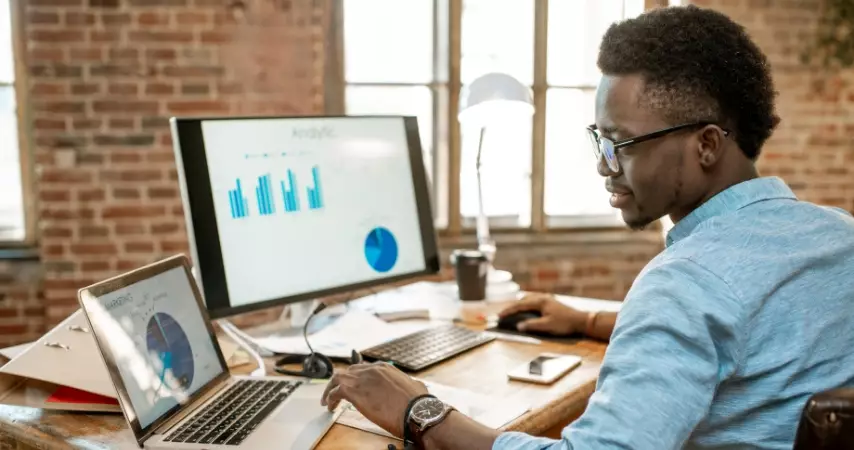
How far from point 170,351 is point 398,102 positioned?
7.88 ft

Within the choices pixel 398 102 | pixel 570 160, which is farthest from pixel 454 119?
pixel 570 160

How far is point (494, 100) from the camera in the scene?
2.06 m

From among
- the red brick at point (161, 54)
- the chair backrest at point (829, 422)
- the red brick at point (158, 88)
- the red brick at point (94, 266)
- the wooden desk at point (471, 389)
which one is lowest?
the red brick at point (94, 266)

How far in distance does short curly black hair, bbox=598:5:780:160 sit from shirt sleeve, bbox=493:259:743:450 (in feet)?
0.81

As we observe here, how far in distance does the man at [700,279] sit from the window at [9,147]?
99.9 inches

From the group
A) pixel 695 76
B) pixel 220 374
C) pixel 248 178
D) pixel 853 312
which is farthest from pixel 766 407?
pixel 248 178

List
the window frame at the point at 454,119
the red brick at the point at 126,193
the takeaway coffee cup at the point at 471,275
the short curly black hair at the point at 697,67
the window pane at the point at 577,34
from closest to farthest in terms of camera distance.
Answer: the short curly black hair at the point at 697,67, the takeaway coffee cup at the point at 471,275, the red brick at the point at 126,193, the window frame at the point at 454,119, the window pane at the point at 577,34

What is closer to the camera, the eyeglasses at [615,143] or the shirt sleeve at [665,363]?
the shirt sleeve at [665,363]

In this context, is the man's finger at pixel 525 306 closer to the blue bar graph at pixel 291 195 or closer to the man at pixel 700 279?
the blue bar graph at pixel 291 195

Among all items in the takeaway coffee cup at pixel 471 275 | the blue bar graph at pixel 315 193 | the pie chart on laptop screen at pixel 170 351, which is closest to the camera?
the pie chart on laptop screen at pixel 170 351

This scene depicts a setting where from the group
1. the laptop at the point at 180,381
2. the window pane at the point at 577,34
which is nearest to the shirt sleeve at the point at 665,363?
the laptop at the point at 180,381

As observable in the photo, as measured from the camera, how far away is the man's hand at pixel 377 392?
3.67 feet

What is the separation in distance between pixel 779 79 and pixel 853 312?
2873 mm

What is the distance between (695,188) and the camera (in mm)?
1062
